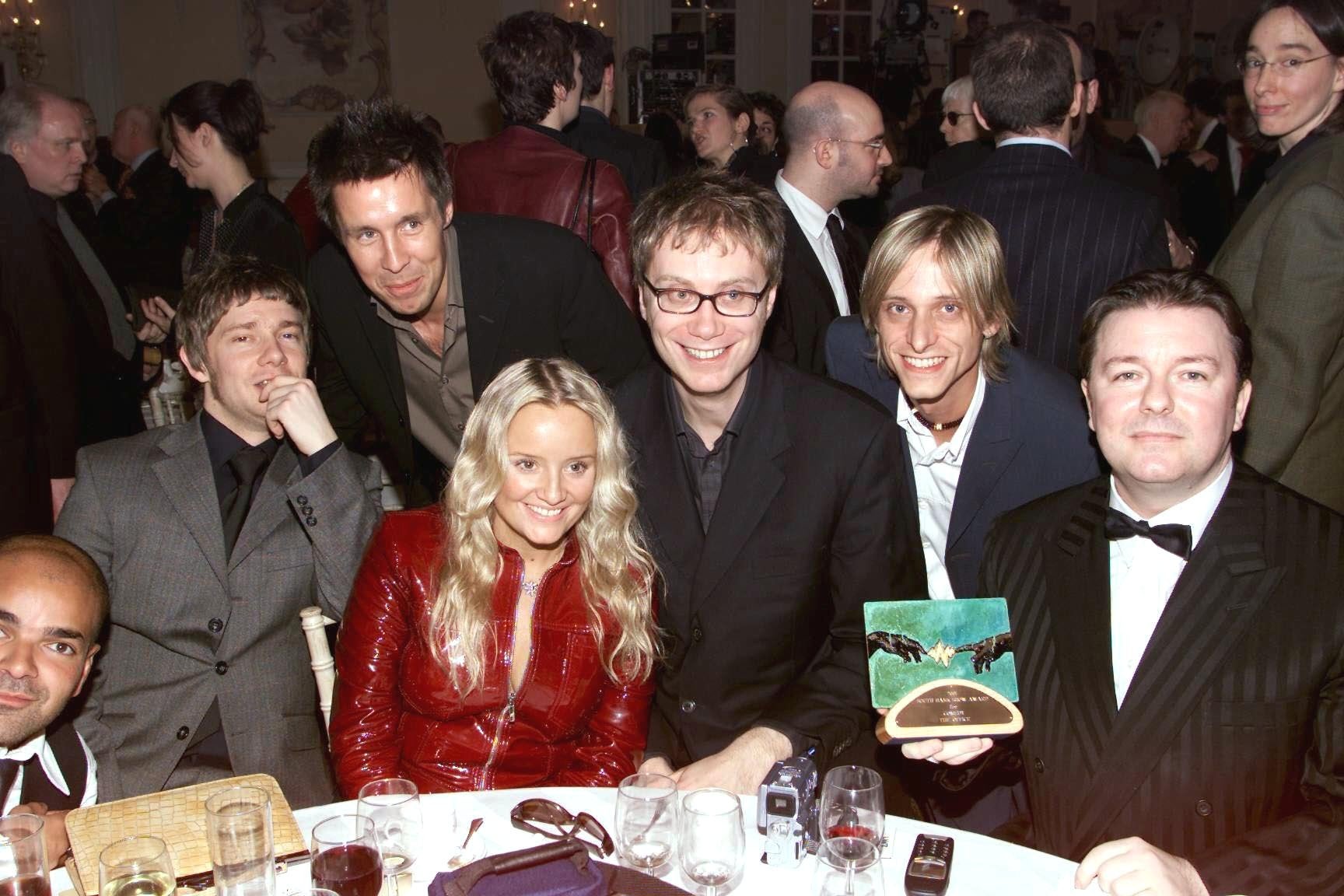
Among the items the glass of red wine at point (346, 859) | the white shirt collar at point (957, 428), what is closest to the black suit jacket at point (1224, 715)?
the white shirt collar at point (957, 428)

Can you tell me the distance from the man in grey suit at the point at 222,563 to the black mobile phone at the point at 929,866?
1.43 meters

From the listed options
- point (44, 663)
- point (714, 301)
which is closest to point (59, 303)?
point (44, 663)

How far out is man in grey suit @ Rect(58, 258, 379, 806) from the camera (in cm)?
257

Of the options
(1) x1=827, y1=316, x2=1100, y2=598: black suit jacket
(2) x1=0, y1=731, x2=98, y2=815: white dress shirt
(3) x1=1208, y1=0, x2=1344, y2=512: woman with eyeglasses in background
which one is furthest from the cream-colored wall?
(1) x1=827, y1=316, x2=1100, y2=598: black suit jacket

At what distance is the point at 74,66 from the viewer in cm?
969

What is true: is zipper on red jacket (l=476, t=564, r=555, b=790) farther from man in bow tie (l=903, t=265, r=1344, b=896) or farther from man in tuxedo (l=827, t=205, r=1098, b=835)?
man in tuxedo (l=827, t=205, r=1098, b=835)

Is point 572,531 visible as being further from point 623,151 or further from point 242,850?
point 623,151

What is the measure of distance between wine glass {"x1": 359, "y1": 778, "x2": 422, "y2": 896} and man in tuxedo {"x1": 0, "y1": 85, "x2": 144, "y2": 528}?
2504 mm

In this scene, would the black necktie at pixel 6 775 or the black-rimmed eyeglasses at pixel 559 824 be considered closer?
the black-rimmed eyeglasses at pixel 559 824

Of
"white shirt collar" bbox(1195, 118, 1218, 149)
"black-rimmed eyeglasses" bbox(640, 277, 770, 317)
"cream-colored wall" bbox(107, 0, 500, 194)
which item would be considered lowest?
"black-rimmed eyeglasses" bbox(640, 277, 770, 317)

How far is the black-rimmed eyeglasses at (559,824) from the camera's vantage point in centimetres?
182

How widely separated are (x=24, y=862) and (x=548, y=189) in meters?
2.55

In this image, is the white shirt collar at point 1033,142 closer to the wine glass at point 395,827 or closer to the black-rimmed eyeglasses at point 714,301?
the black-rimmed eyeglasses at point 714,301

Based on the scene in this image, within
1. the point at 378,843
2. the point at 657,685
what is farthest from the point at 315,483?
the point at 378,843
